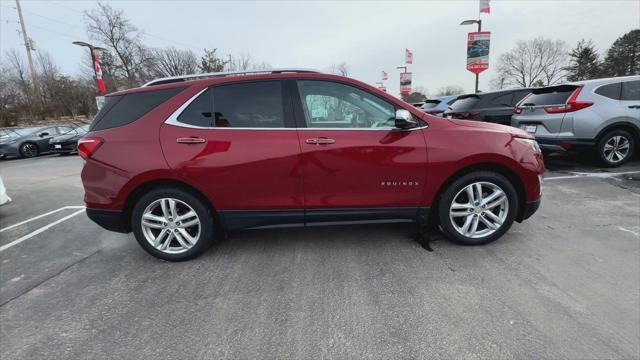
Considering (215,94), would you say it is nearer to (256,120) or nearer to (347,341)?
(256,120)

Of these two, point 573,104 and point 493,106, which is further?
point 493,106

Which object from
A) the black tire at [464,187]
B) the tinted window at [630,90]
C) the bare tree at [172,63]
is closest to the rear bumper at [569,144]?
the tinted window at [630,90]

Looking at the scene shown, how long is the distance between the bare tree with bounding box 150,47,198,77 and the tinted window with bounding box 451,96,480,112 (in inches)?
1360

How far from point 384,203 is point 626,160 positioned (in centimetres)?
632

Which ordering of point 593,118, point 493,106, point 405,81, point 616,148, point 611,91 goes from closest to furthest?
1. point 593,118
2. point 611,91
3. point 616,148
4. point 493,106
5. point 405,81

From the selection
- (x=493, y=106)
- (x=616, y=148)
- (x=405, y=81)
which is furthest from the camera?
(x=405, y=81)

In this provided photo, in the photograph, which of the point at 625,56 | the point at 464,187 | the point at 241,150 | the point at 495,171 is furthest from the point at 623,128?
the point at 625,56

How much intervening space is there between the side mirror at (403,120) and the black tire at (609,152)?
213 inches

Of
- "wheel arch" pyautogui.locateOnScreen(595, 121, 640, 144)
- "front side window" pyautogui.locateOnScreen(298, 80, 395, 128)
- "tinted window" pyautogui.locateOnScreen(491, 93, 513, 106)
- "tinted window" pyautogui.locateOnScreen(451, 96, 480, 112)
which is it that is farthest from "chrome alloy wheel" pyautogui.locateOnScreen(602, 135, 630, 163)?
"front side window" pyautogui.locateOnScreen(298, 80, 395, 128)

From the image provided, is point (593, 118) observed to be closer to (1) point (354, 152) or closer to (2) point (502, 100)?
(2) point (502, 100)

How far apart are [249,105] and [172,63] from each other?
4091cm

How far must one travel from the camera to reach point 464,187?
126 inches

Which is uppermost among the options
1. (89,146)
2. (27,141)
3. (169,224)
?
(89,146)

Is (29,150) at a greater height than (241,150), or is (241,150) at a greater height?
(241,150)
